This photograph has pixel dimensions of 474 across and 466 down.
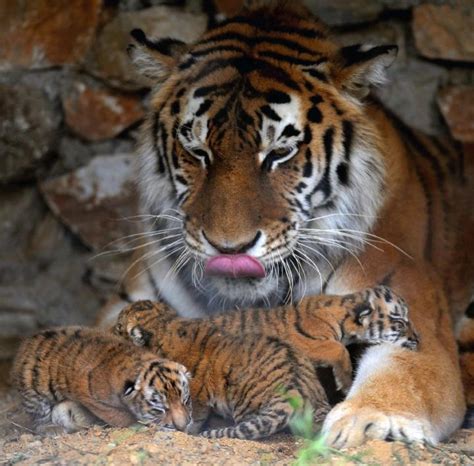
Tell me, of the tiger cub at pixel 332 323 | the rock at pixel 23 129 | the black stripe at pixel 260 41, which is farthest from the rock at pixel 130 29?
the tiger cub at pixel 332 323

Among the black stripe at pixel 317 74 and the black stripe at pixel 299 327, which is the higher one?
the black stripe at pixel 317 74

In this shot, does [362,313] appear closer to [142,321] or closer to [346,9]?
[142,321]

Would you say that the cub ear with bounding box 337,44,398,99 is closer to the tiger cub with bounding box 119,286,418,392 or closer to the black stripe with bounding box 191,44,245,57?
the black stripe with bounding box 191,44,245,57

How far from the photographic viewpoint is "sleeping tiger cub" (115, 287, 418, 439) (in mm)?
3062

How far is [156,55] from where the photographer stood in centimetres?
377

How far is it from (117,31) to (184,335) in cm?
195

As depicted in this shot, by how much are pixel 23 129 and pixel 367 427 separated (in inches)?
99.6

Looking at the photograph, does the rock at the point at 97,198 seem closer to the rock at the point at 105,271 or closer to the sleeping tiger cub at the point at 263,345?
the rock at the point at 105,271

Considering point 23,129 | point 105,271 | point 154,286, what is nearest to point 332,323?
point 154,286

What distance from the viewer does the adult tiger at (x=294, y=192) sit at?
3.41 metres

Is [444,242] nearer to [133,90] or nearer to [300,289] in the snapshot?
[300,289]

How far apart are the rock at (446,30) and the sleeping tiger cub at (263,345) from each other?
159 cm

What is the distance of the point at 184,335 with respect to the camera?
335 cm

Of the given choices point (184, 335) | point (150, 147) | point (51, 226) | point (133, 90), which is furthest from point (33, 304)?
point (184, 335)
